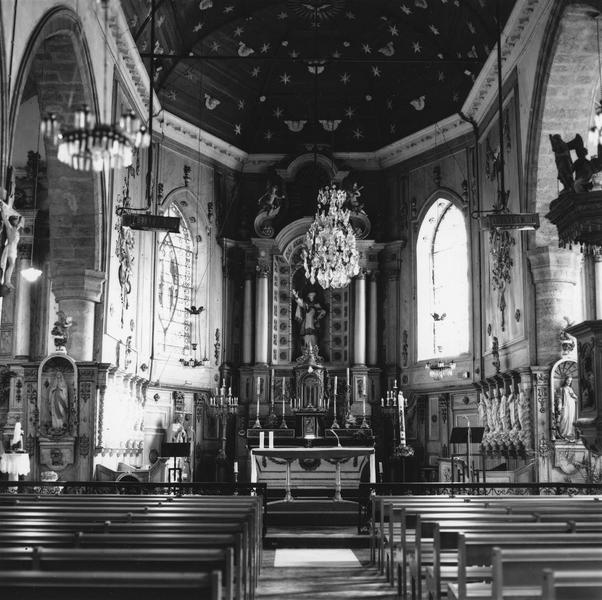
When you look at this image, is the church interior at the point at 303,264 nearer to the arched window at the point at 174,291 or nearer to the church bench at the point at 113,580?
the arched window at the point at 174,291

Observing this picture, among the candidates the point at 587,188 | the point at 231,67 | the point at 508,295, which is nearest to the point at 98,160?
the point at 587,188

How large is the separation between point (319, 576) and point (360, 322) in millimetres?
13623

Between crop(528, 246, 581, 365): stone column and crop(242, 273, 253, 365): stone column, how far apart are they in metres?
8.86

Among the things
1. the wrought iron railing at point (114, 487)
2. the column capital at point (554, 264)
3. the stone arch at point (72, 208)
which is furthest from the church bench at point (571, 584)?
the stone arch at point (72, 208)

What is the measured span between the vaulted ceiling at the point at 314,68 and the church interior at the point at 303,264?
67 mm

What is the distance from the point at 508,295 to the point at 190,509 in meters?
11.5

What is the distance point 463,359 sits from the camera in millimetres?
20609

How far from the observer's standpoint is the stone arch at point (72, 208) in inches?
595

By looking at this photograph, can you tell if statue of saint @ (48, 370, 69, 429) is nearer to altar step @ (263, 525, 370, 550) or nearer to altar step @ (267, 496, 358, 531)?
altar step @ (267, 496, 358, 531)

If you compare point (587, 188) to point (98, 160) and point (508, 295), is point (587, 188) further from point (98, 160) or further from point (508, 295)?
point (508, 295)

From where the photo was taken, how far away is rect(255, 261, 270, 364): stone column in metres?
22.6

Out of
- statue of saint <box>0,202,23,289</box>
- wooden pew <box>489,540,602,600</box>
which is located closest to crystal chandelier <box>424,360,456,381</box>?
statue of saint <box>0,202,23,289</box>

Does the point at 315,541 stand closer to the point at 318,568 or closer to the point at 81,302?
the point at 318,568

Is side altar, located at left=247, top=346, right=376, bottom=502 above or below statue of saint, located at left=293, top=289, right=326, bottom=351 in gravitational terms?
below
